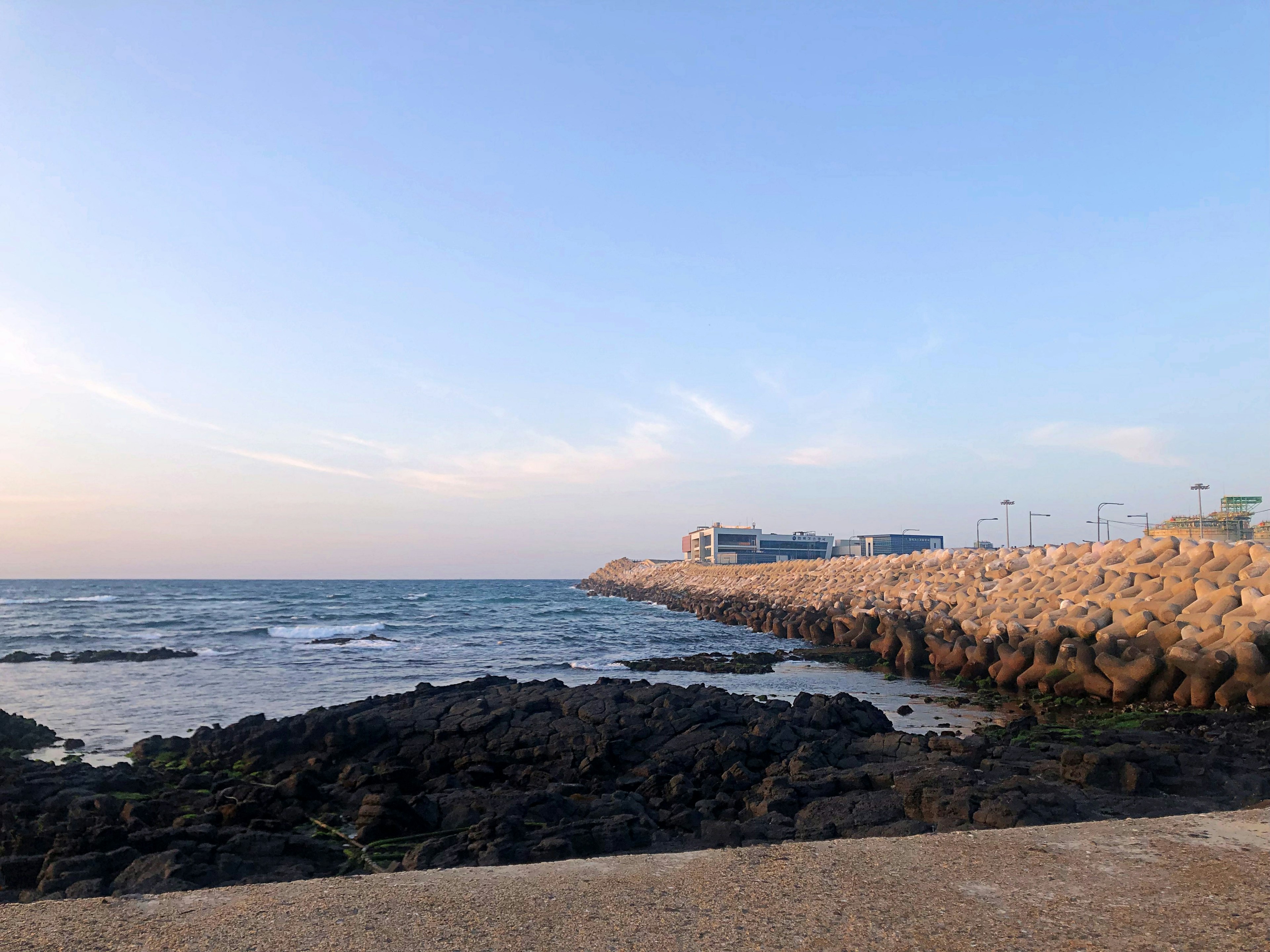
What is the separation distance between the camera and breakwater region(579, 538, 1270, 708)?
12.5 metres

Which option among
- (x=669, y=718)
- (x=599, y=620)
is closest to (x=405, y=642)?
(x=599, y=620)

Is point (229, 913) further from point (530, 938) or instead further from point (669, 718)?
point (669, 718)

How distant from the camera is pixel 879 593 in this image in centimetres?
→ 2883

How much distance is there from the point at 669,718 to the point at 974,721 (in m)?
4.97

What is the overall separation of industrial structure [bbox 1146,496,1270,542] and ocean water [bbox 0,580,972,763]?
1878 cm

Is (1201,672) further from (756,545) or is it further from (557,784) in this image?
(756,545)

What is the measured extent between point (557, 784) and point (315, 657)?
17.7 m

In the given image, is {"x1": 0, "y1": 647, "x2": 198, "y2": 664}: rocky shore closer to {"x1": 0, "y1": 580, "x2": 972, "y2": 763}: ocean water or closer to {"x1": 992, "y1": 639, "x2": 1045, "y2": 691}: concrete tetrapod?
{"x1": 0, "y1": 580, "x2": 972, "y2": 763}: ocean water

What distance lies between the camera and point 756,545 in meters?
104

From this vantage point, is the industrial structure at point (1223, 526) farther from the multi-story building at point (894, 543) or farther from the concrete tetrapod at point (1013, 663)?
the multi-story building at point (894, 543)

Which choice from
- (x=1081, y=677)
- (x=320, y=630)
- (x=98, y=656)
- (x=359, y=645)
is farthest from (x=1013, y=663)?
(x=320, y=630)

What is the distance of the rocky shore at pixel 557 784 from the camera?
21.2 ft

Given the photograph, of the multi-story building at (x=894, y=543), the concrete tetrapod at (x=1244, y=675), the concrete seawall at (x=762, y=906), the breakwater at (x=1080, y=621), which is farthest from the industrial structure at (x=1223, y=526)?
the multi-story building at (x=894, y=543)

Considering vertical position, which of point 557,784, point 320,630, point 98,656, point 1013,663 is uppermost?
point 1013,663
